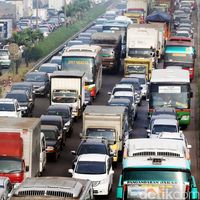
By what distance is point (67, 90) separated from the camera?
49.2m

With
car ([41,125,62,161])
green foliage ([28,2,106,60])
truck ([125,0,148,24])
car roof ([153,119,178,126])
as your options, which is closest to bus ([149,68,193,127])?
car roof ([153,119,178,126])

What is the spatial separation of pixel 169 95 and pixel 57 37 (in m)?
50.1

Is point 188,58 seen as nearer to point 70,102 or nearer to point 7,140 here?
point 70,102

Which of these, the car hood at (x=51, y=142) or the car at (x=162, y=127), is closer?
the car hood at (x=51, y=142)

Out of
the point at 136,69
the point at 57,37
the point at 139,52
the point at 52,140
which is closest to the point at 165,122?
the point at 52,140

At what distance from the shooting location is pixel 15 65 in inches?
2783

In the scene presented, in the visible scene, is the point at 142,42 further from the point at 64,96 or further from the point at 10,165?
the point at 10,165

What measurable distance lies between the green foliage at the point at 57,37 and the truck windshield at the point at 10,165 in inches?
1787

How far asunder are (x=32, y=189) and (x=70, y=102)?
1084 inches

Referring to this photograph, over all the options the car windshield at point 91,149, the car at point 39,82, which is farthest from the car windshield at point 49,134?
the car at point 39,82

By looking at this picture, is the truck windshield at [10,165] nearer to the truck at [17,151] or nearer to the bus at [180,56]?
the truck at [17,151]

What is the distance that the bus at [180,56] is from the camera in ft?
213

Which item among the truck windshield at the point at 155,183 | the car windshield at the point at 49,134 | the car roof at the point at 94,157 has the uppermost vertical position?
the truck windshield at the point at 155,183

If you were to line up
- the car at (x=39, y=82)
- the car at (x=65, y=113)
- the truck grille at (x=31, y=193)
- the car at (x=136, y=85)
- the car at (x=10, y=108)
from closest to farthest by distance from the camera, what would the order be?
the truck grille at (x=31, y=193), the car at (x=65, y=113), the car at (x=10, y=108), the car at (x=136, y=85), the car at (x=39, y=82)
